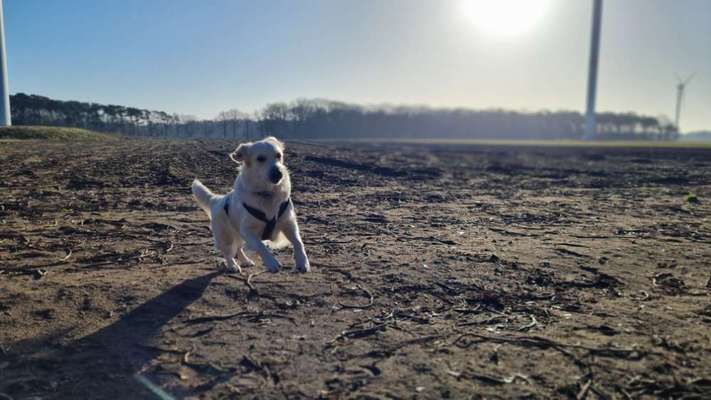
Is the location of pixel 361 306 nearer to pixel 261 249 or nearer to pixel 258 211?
pixel 261 249

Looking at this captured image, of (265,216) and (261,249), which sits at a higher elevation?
(265,216)

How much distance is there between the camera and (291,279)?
19.6 ft

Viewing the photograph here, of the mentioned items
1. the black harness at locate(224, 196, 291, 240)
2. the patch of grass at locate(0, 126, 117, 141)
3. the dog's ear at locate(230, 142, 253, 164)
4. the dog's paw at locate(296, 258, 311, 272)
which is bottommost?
the dog's paw at locate(296, 258, 311, 272)

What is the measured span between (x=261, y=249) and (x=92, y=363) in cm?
234

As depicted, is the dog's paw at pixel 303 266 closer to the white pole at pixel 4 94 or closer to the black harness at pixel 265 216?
the black harness at pixel 265 216

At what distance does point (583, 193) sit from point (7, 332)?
16.0 metres

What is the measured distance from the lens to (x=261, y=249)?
5.89 metres

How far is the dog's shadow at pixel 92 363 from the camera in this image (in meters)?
3.50

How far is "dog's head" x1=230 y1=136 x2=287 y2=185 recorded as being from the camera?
6.17 metres

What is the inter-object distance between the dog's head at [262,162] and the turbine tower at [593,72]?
8846 cm

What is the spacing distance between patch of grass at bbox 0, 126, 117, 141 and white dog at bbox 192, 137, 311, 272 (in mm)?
5431

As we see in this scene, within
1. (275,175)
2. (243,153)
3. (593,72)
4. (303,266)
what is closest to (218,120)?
(243,153)

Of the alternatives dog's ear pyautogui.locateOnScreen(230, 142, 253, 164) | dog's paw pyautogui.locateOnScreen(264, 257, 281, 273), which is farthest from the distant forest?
dog's paw pyautogui.locateOnScreen(264, 257, 281, 273)

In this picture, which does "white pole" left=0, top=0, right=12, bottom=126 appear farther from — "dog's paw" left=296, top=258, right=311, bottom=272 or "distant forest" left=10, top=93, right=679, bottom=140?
"dog's paw" left=296, top=258, right=311, bottom=272
